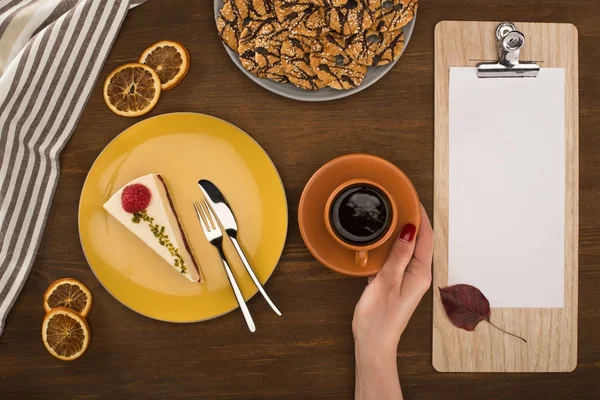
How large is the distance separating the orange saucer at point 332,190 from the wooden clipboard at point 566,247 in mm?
124

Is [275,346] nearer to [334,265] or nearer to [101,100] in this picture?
[334,265]

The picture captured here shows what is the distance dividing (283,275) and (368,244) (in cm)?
22

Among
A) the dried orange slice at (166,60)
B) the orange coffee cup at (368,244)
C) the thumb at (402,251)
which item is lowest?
the thumb at (402,251)

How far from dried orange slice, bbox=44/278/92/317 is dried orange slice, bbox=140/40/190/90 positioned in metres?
0.43

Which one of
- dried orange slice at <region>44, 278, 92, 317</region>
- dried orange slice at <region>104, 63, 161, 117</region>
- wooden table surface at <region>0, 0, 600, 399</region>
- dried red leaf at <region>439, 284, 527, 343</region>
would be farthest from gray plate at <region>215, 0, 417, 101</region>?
dried orange slice at <region>44, 278, 92, 317</region>

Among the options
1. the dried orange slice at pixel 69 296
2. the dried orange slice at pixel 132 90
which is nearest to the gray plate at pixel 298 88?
the dried orange slice at pixel 132 90

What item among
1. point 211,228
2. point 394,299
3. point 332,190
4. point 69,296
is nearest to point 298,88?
point 332,190

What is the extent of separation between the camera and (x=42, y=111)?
996mm

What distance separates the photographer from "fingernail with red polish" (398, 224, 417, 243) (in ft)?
2.92

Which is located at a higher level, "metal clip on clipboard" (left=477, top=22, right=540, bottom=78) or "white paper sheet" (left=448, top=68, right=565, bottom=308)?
"metal clip on clipboard" (left=477, top=22, right=540, bottom=78)

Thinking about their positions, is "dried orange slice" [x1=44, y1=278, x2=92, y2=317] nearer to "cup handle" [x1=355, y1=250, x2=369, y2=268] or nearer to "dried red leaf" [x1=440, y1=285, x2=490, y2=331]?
"cup handle" [x1=355, y1=250, x2=369, y2=268]

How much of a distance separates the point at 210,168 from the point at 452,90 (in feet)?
1.63

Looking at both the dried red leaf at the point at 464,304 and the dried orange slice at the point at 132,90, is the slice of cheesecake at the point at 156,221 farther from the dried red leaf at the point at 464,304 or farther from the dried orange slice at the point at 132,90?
the dried red leaf at the point at 464,304

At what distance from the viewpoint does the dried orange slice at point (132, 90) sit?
97cm
